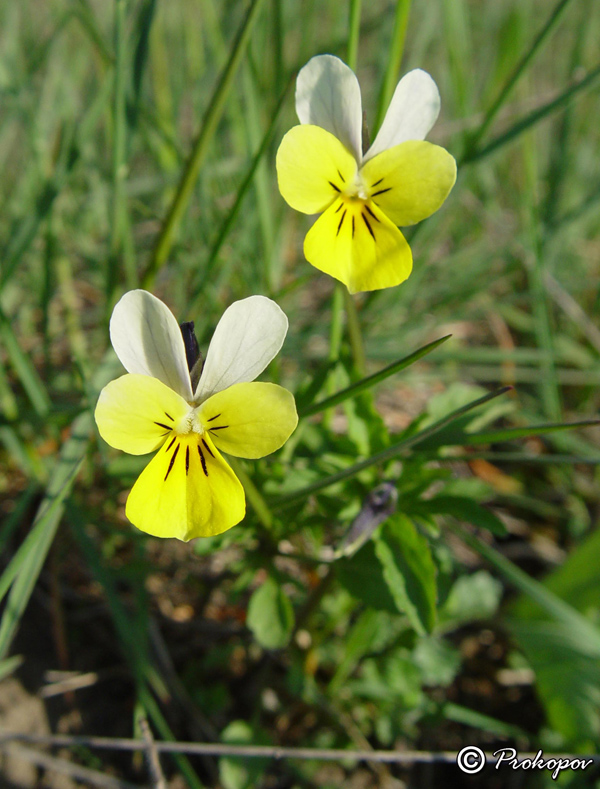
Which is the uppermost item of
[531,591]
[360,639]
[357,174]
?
[357,174]

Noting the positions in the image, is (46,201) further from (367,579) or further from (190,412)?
(367,579)

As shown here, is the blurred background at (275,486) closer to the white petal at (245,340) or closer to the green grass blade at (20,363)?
the green grass blade at (20,363)

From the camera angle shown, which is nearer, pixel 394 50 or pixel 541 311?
pixel 394 50

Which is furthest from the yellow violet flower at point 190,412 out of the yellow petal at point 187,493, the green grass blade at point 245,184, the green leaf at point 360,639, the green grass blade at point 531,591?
the green leaf at point 360,639

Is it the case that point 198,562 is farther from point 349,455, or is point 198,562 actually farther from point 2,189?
point 2,189

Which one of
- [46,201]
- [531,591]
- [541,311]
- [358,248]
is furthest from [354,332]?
[541,311]

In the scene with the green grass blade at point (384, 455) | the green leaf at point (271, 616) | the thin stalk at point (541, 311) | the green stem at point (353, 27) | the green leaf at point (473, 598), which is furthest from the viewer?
the thin stalk at point (541, 311)

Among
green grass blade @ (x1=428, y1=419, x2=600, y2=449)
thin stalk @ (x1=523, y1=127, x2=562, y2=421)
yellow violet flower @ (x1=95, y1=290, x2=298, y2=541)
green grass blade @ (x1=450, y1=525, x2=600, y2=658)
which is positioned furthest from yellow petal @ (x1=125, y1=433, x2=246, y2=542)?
thin stalk @ (x1=523, y1=127, x2=562, y2=421)
